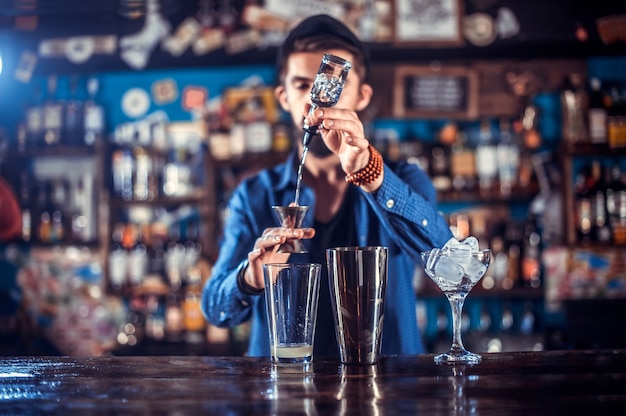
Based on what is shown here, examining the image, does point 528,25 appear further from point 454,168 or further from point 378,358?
point 378,358

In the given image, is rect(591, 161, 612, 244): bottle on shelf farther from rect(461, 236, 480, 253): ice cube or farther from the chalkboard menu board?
rect(461, 236, 480, 253): ice cube

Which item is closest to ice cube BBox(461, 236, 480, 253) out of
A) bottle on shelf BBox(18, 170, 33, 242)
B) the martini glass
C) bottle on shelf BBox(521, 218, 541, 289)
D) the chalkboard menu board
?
the martini glass

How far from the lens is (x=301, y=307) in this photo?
123cm

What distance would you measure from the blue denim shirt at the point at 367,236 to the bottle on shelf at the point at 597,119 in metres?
2.88

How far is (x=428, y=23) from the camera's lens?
4645 mm

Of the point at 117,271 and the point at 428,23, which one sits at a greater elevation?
the point at 428,23

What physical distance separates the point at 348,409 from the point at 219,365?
469mm

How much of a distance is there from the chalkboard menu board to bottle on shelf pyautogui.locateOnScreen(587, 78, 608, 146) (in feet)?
2.41

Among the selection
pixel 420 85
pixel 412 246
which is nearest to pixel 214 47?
pixel 420 85

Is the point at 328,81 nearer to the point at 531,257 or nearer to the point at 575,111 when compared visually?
the point at 531,257

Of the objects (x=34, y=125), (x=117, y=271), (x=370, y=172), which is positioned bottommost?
(x=117, y=271)

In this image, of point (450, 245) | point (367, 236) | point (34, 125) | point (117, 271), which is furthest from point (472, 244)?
point (34, 125)

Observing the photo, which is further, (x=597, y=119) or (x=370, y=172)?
(x=597, y=119)

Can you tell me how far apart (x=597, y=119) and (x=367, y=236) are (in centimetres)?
314
